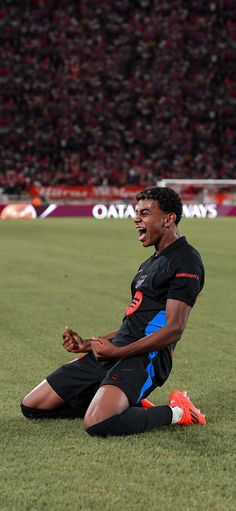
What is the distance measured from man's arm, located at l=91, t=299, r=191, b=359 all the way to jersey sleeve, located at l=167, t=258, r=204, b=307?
0.04 metres

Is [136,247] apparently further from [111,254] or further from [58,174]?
[58,174]

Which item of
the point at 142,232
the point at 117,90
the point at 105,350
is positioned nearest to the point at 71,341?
the point at 105,350

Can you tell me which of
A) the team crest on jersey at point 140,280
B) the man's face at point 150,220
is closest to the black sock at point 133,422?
the team crest on jersey at point 140,280

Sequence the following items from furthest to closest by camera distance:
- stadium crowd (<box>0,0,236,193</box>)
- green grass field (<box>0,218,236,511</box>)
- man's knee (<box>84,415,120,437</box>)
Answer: stadium crowd (<box>0,0,236,193</box>)
man's knee (<box>84,415,120,437</box>)
green grass field (<box>0,218,236,511</box>)

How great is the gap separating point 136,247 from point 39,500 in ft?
49.7

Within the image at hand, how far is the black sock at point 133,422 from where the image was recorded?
4.32 metres

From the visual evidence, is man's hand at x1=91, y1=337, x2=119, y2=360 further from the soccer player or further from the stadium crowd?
the stadium crowd

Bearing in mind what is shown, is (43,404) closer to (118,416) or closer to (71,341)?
(71,341)

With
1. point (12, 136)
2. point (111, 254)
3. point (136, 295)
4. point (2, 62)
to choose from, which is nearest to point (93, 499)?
point (136, 295)

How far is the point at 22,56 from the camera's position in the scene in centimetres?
4241

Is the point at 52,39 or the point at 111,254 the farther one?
the point at 52,39

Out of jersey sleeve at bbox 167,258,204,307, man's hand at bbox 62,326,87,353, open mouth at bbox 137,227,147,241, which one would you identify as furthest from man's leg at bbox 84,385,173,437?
open mouth at bbox 137,227,147,241

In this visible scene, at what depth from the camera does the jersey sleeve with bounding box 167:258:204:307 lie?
438 cm

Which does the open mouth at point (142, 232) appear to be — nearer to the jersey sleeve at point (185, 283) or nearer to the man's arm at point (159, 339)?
the jersey sleeve at point (185, 283)
